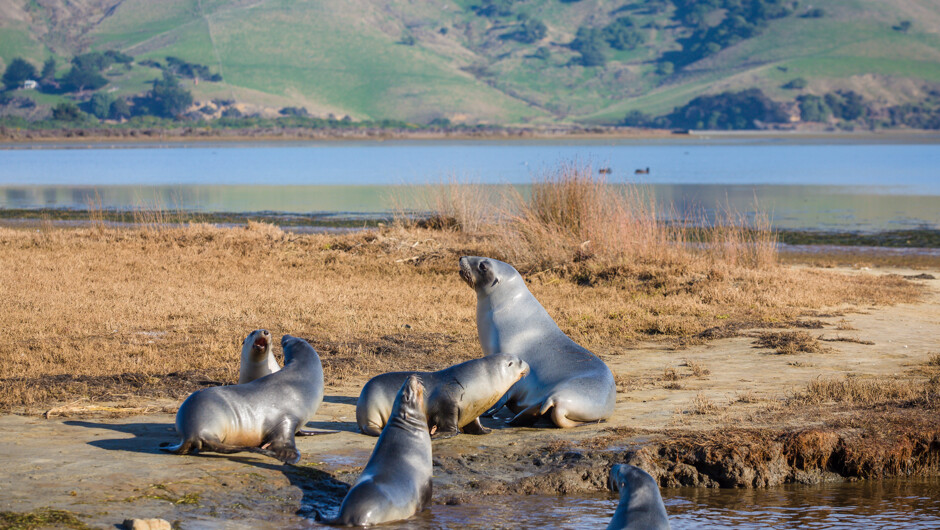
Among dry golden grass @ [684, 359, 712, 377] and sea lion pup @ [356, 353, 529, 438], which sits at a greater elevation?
sea lion pup @ [356, 353, 529, 438]

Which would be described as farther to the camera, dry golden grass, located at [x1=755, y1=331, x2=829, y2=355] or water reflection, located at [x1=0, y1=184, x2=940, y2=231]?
water reflection, located at [x1=0, y1=184, x2=940, y2=231]

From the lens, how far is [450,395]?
6820 mm

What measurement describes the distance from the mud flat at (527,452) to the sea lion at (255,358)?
1.89 ft

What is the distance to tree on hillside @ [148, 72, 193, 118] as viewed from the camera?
17162 cm

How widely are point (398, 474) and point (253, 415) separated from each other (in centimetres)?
125

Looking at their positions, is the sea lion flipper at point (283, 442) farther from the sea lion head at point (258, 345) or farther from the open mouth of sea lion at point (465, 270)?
the open mouth of sea lion at point (465, 270)

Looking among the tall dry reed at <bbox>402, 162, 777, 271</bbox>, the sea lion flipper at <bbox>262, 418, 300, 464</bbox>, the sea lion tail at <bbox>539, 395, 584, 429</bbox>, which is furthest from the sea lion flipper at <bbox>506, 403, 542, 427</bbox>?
the tall dry reed at <bbox>402, 162, 777, 271</bbox>

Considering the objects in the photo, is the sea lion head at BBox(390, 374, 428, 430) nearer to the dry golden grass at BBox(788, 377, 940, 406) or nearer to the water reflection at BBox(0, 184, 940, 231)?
the dry golden grass at BBox(788, 377, 940, 406)

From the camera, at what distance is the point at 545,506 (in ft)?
19.4

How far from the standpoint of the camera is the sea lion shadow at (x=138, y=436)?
20.9ft

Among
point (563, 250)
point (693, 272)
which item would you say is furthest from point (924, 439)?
point (563, 250)

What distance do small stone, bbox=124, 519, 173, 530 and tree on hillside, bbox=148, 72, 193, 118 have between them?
17191cm

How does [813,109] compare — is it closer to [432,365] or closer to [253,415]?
[432,365]

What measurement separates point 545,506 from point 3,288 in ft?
29.6
